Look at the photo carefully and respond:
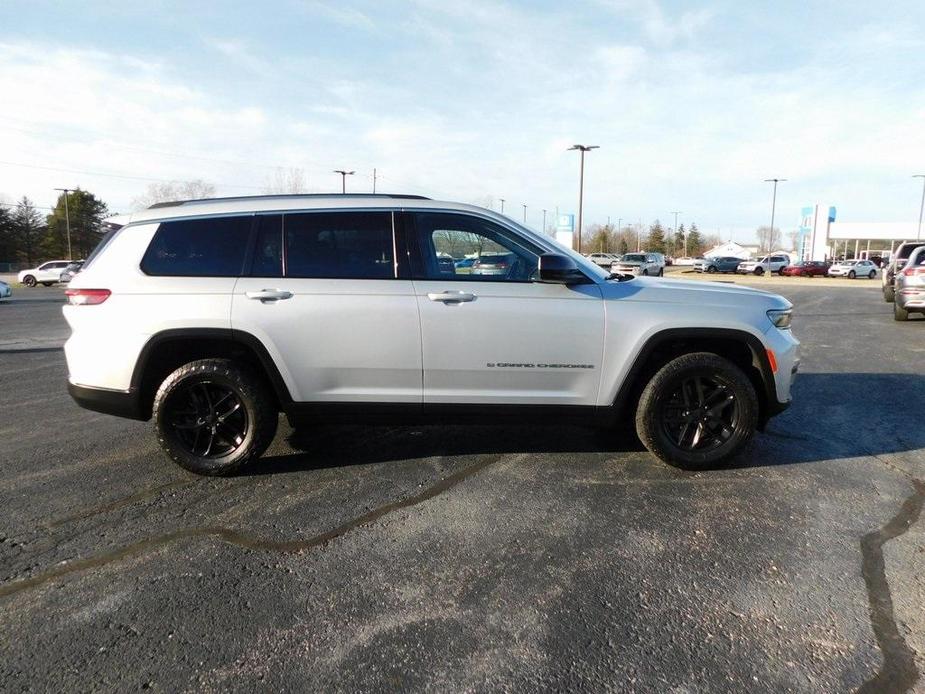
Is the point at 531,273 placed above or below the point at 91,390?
above

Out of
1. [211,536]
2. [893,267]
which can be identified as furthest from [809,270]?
[211,536]

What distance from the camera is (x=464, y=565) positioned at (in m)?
2.91

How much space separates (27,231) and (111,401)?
3094 inches

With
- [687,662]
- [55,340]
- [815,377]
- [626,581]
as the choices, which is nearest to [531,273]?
[626,581]

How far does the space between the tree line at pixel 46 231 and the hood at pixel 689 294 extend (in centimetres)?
7394

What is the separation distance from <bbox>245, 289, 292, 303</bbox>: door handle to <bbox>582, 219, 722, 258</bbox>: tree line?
86.2m

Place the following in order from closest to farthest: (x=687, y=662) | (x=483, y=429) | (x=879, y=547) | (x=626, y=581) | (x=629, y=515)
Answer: (x=687, y=662)
(x=626, y=581)
(x=879, y=547)
(x=629, y=515)
(x=483, y=429)

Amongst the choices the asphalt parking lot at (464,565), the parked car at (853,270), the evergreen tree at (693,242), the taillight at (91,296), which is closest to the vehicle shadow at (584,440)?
the asphalt parking lot at (464,565)

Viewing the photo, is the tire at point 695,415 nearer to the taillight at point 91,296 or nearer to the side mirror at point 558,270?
the side mirror at point 558,270

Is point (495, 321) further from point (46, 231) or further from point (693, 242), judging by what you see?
point (693, 242)

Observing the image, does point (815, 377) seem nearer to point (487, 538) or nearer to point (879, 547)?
point (879, 547)

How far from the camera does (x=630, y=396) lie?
13.6 ft

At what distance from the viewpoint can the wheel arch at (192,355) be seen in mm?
3865

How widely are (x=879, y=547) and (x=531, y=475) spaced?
193cm
